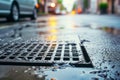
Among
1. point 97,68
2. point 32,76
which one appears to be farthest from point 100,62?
point 32,76

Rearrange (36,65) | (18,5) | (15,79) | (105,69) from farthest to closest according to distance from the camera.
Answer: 1. (18,5)
2. (36,65)
3. (105,69)
4. (15,79)

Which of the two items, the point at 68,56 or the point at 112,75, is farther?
the point at 68,56

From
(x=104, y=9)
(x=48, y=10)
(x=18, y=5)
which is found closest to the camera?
(x=18, y=5)

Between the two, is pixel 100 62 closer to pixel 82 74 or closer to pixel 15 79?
pixel 82 74

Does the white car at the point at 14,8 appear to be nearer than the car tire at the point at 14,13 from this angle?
Yes

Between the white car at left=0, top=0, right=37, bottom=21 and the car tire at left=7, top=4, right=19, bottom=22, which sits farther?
the car tire at left=7, top=4, right=19, bottom=22

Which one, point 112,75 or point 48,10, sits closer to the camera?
point 112,75

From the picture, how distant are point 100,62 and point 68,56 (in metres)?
0.35

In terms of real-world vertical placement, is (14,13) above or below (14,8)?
below

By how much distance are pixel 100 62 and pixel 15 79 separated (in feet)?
2.70

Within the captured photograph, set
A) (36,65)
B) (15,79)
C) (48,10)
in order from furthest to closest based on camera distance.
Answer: (48,10) → (36,65) → (15,79)

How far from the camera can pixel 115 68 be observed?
6.34 feet

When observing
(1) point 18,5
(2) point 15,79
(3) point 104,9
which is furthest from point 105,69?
(3) point 104,9

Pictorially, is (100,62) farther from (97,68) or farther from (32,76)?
(32,76)
